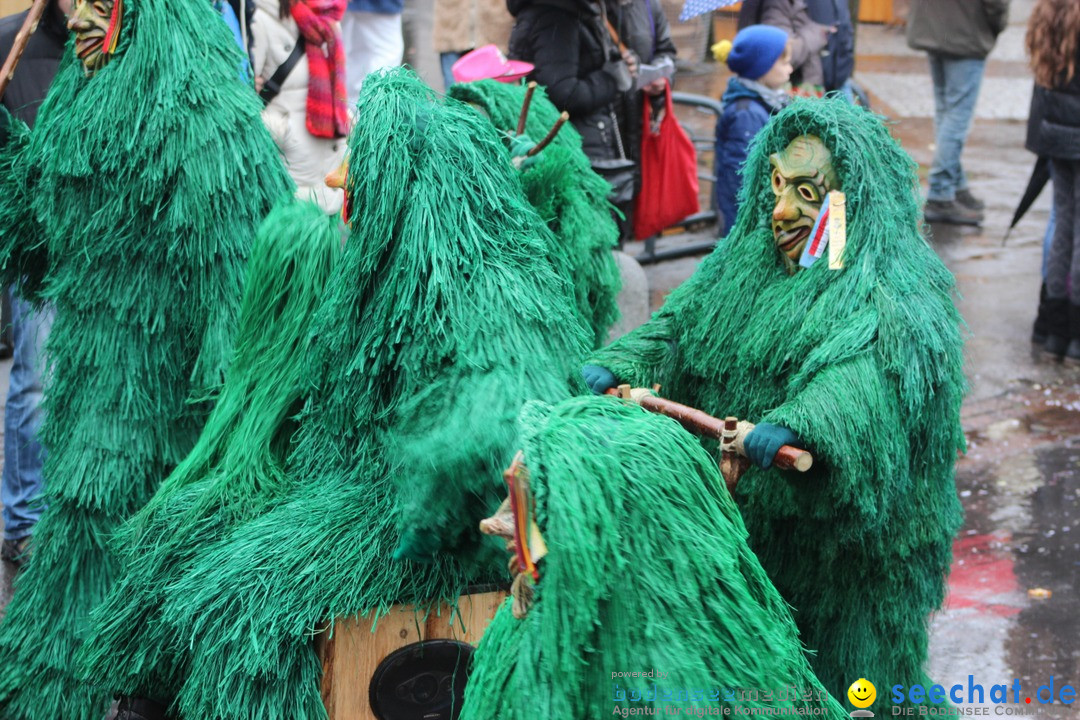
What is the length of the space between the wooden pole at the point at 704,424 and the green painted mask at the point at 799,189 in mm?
561

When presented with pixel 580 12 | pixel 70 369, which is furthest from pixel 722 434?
pixel 580 12

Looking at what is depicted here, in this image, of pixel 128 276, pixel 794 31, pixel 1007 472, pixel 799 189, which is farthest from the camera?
pixel 794 31

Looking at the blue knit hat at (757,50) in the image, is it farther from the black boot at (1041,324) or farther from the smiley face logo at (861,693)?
the smiley face logo at (861,693)

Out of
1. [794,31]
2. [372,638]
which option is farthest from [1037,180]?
[372,638]

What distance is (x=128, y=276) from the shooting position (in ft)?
10.7

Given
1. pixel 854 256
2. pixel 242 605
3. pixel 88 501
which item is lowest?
pixel 88 501

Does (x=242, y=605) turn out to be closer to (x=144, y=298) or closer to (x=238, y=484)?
(x=238, y=484)

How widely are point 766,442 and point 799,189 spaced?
2.49 ft

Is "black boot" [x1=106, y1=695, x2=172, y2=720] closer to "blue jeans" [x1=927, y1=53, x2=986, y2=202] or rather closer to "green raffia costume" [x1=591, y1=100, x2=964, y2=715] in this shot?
"green raffia costume" [x1=591, y1=100, x2=964, y2=715]

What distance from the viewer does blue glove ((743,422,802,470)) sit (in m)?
2.67

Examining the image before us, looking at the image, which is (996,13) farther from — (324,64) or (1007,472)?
(324,64)

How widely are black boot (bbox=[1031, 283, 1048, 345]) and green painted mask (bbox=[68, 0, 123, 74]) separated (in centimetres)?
509

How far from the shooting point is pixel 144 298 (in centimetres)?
326

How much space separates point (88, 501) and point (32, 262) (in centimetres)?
81
